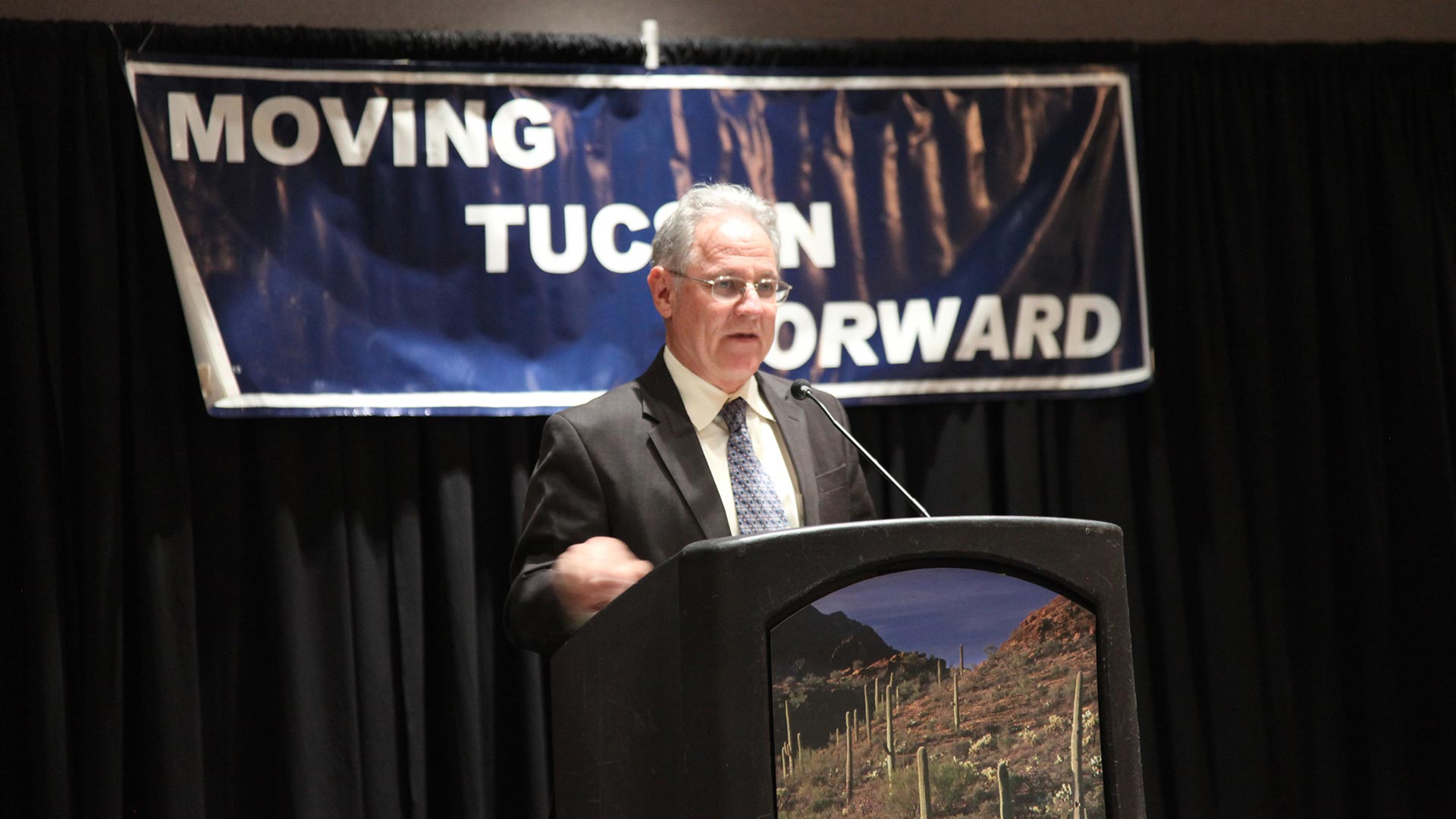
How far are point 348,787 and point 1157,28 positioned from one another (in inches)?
111

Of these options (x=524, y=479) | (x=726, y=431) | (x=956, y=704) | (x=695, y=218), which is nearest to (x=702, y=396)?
(x=726, y=431)

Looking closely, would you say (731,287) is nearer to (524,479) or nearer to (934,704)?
(934,704)

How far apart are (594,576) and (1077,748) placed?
0.48 metres

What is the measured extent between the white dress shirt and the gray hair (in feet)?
0.53

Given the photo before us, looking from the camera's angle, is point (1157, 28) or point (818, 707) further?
point (1157, 28)

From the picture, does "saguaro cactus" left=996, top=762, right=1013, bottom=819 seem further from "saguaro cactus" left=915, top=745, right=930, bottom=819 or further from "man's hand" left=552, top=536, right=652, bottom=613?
"man's hand" left=552, top=536, right=652, bottom=613

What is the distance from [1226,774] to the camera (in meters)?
3.14

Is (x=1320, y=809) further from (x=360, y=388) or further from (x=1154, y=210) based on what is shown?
(x=360, y=388)

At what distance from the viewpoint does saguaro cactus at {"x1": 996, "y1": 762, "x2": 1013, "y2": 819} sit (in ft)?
3.47

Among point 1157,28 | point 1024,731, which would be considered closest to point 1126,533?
point 1157,28

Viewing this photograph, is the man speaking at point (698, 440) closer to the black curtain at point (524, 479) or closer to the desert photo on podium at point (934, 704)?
the desert photo on podium at point (934, 704)

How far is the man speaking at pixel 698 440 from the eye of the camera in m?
1.72

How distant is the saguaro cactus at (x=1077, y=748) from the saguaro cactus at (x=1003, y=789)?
0.25 ft

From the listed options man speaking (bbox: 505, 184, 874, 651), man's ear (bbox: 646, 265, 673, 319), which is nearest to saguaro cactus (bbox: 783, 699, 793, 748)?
man speaking (bbox: 505, 184, 874, 651)
